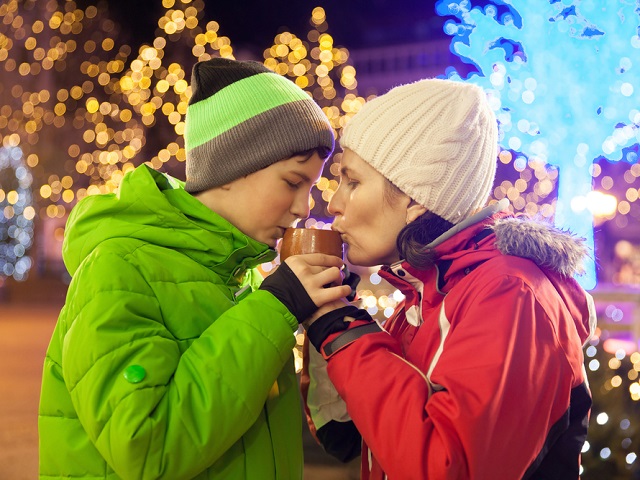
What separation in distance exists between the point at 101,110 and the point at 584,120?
34.8 ft

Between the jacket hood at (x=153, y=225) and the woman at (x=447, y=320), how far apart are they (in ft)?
1.35

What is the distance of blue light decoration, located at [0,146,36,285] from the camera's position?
2453 cm

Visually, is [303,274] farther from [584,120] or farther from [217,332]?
[584,120]

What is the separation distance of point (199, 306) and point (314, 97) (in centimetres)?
1468

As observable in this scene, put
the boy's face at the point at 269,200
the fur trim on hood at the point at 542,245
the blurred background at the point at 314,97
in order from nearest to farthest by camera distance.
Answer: the fur trim on hood at the point at 542,245, the boy's face at the point at 269,200, the blurred background at the point at 314,97

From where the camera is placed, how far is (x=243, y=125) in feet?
7.62

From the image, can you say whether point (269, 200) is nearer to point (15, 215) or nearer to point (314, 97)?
point (314, 97)

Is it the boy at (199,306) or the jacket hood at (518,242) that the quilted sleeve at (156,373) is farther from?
the jacket hood at (518,242)

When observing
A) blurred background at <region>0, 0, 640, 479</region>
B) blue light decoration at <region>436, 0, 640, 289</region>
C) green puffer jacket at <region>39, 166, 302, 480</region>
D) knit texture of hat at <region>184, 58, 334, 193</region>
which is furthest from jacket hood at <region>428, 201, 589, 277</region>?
Answer: blue light decoration at <region>436, 0, 640, 289</region>

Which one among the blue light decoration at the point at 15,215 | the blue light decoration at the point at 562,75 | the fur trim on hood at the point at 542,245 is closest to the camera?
the fur trim on hood at the point at 542,245

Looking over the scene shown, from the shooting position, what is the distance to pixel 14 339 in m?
12.0

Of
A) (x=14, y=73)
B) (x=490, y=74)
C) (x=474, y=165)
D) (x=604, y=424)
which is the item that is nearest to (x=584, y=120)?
(x=490, y=74)

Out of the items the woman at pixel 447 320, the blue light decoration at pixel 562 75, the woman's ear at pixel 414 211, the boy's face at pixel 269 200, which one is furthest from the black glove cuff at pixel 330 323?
the blue light decoration at pixel 562 75

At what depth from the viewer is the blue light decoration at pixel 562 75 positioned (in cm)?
848
